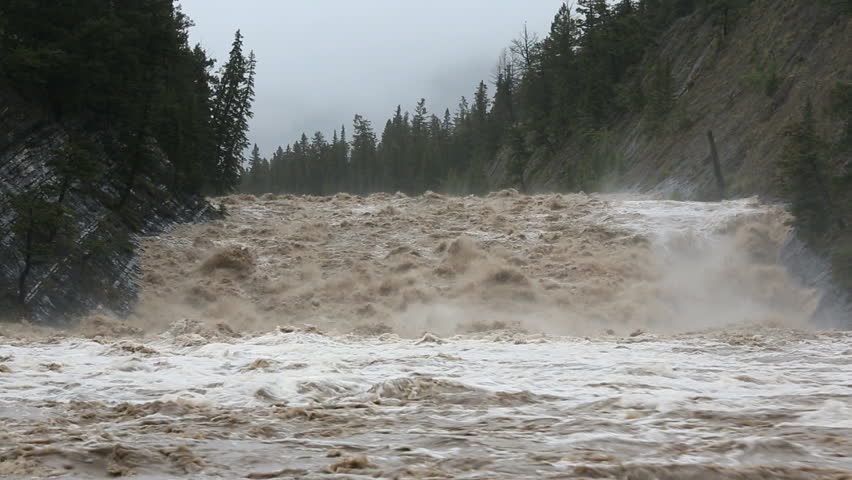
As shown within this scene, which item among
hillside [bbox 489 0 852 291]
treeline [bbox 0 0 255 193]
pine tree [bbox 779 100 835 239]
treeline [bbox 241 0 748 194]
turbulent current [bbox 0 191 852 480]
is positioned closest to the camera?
turbulent current [bbox 0 191 852 480]

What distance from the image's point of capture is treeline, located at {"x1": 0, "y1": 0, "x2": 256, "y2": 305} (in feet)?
57.3

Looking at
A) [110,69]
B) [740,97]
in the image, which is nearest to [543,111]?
[740,97]

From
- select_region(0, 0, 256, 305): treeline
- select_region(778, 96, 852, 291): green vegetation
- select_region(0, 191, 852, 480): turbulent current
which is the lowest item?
select_region(0, 191, 852, 480): turbulent current

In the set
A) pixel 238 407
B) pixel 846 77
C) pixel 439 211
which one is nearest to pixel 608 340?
pixel 238 407

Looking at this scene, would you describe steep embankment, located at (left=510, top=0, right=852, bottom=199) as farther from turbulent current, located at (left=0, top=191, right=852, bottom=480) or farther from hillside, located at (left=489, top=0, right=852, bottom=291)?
turbulent current, located at (left=0, top=191, right=852, bottom=480)

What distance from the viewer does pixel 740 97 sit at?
34000 mm

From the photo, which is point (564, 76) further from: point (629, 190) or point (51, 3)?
point (51, 3)

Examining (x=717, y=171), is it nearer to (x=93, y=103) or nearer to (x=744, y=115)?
(x=744, y=115)

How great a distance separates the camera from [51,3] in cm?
2108

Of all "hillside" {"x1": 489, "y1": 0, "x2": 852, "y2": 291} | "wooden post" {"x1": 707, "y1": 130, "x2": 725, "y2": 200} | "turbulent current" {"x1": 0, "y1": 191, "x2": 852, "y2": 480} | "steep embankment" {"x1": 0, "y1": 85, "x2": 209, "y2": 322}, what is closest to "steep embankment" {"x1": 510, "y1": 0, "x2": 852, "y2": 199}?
"hillside" {"x1": 489, "y1": 0, "x2": 852, "y2": 291}

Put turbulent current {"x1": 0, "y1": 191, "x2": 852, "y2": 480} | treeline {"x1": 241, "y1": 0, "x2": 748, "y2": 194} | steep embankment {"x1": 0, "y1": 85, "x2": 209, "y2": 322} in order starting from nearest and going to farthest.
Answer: turbulent current {"x1": 0, "y1": 191, "x2": 852, "y2": 480} < steep embankment {"x1": 0, "y1": 85, "x2": 209, "y2": 322} < treeline {"x1": 241, "y1": 0, "x2": 748, "y2": 194}

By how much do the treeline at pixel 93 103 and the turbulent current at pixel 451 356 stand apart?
2414 millimetres

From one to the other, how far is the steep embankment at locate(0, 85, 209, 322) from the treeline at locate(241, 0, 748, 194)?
27289 millimetres

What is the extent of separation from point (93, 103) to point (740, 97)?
2743 cm
